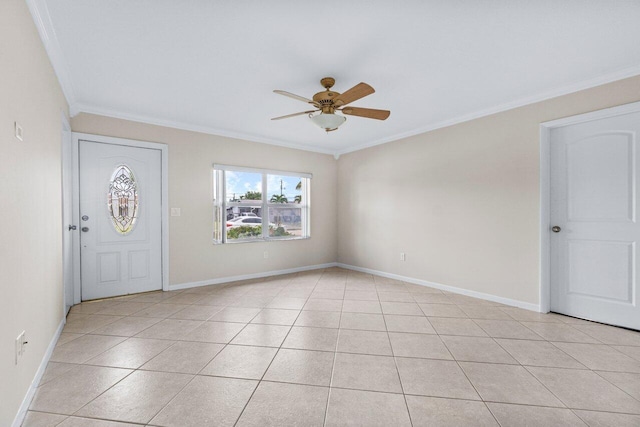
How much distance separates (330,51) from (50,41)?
7.00 ft

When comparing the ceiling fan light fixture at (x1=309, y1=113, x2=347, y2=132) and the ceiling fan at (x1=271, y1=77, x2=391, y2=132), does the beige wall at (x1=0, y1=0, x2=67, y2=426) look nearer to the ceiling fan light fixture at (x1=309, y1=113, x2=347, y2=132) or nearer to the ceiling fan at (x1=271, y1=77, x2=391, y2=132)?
the ceiling fan at (x1=271, y1=77, x2=391, y2=132)

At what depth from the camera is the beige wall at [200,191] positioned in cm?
403

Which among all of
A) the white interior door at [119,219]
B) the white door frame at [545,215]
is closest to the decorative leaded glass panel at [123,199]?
the white interior door at [119,219]

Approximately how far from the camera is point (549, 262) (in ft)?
10.8

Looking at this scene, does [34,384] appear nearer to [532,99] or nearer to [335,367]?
[335,367]

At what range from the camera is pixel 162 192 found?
414 centimetres

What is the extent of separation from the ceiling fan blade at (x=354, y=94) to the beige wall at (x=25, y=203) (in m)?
2.12

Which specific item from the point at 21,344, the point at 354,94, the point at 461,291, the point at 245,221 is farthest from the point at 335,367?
the point at 245,221

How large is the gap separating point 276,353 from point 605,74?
395cm

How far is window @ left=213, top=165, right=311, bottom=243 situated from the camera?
4.70 metres

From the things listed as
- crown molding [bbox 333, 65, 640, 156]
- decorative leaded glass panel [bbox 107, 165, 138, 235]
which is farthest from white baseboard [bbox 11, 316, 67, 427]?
crown molding [bbox 333, 65, 640, 156]

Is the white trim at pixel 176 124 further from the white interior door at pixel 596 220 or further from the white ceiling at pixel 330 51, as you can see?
the white interior door at pixel 596 220

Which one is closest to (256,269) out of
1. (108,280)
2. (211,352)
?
(108,280)

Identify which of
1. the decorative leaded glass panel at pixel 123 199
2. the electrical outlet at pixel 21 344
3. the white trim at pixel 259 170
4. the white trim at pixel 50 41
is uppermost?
the white trim at pixel 50 41
